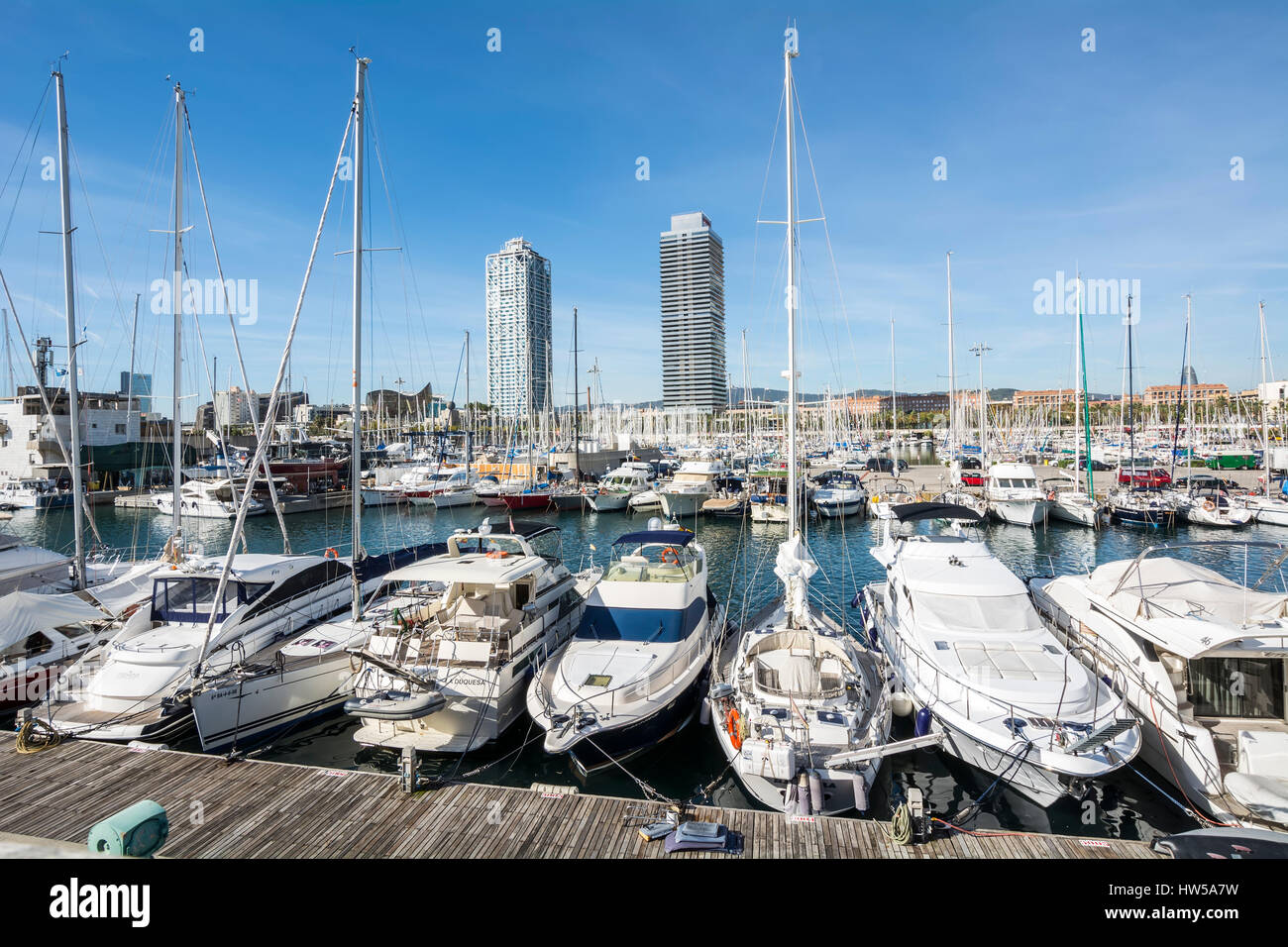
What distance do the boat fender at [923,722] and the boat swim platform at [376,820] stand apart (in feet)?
12.3

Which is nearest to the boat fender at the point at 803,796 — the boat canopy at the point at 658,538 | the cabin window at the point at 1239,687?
the cabin window at the point at 1239,687

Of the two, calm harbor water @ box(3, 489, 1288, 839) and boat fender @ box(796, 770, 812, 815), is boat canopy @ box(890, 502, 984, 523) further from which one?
boat fender @ box(796, 770, 812, 815)

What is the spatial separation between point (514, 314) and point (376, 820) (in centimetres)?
18571

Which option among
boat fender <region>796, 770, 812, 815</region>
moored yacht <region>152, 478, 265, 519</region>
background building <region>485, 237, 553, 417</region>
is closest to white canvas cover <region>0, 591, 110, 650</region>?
boat fender <region>796, 770, 812, 815</region>

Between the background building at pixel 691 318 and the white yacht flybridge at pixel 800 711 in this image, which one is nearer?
the white yacht flybridge at pixel 800 711

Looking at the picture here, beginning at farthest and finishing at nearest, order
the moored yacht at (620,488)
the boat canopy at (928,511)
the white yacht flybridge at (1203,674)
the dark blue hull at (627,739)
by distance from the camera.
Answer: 1. the moored yacht at (620,488)
2. the boat canopy at (928,511)
3. the dark blue hull at (627,739)
4. the white yacht flybridge at (1203,674)

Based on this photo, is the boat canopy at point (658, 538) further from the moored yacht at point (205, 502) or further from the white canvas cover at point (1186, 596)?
the moored yacht at point (205, 502)

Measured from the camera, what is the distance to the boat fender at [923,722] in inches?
484

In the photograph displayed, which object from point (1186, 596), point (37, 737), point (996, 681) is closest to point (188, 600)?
point (37, 737)

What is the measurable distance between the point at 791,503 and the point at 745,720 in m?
7.49

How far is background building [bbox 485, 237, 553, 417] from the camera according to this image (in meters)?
171

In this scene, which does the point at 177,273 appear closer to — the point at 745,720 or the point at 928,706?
the point at 745,720

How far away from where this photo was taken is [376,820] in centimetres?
903
